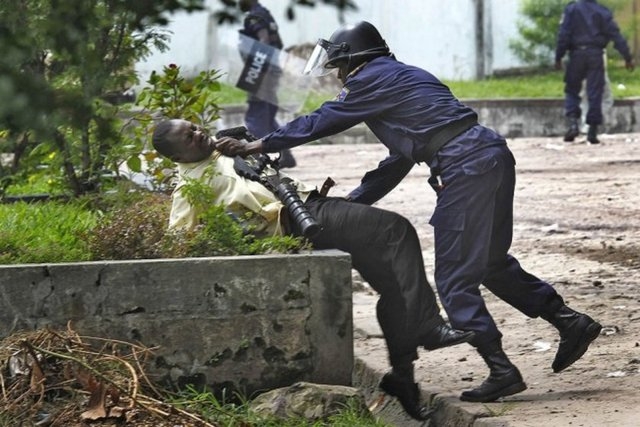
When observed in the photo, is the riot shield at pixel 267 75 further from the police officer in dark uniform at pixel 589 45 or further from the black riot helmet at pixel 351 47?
the black riot helmet at pixel 351 47

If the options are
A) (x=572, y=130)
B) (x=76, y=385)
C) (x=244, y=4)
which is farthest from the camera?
(x=572, y=130)

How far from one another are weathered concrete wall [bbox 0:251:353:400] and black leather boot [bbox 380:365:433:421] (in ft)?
0.88

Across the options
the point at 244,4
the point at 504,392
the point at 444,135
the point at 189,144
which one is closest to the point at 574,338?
the point at 504,392

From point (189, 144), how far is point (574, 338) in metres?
1.79

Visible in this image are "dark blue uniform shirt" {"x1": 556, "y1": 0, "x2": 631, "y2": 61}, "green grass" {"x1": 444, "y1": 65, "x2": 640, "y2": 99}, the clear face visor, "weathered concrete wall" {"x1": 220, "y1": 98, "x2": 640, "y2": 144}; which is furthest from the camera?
"green grass" {"x1": 444, "y1": 65, "x2": 640, "y2": 99}

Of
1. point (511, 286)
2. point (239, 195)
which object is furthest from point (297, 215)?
point (511, 286)

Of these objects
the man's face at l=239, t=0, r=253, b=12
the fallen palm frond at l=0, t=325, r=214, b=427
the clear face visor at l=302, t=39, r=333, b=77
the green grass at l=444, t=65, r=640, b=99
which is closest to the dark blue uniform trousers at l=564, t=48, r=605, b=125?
the green grass at l=444, t=65, r=640, b=99

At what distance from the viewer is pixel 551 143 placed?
1909cm

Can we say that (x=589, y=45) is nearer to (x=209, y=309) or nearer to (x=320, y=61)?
(x=320, y=61)

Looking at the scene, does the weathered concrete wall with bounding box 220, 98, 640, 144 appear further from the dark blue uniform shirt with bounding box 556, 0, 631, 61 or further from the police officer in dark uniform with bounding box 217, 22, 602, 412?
the police officer in dark uniform with bounding box 217, 22, 602, 412

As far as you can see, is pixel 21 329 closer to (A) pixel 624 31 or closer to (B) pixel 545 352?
(B) pixel 545 352

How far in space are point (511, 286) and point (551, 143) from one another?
13.0 m

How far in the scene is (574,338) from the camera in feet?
20.3

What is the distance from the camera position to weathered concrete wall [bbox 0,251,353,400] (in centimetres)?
592
